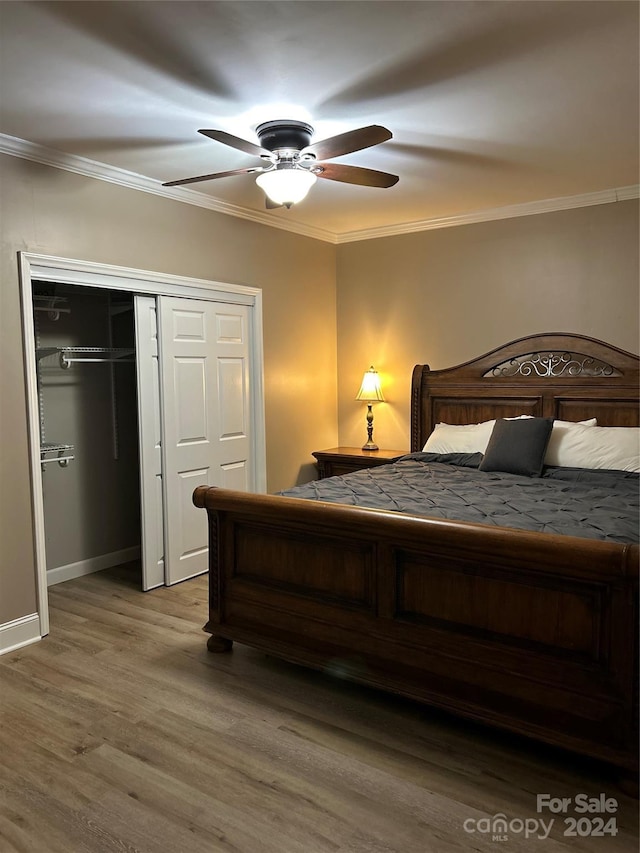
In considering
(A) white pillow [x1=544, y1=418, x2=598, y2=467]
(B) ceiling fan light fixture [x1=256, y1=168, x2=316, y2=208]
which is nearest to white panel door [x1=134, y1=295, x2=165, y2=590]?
(B) ceiling fan light fixture [x1=256, y1=168, x2=316, y2=208]

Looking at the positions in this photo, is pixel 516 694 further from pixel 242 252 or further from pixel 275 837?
pixel 242 252

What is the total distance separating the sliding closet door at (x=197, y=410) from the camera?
4344 millimetres

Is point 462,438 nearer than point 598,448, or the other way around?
point 598,448

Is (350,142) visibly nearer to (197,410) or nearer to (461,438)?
(197,410)

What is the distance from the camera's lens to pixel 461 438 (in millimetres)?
4641

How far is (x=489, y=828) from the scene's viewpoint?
6.79ft

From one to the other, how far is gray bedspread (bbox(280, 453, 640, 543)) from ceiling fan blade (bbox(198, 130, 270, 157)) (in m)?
1.59

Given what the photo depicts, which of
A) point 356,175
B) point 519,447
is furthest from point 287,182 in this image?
point 519,447

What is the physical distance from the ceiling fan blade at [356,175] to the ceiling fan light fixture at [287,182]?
9 centimetres

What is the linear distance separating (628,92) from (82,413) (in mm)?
3769

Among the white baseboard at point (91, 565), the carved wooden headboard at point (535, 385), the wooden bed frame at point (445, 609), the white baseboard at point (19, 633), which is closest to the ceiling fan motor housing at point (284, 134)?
the wooden bed frame at point (445, 609)

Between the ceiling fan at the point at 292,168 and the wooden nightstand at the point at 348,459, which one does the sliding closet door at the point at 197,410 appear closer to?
the wooden nightstand at the point at 348,459

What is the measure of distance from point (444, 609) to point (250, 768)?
92cm

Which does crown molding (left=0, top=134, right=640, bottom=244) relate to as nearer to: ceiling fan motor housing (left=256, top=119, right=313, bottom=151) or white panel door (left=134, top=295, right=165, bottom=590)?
white panel door (left=134, top=295, right=165, bottom=590)
